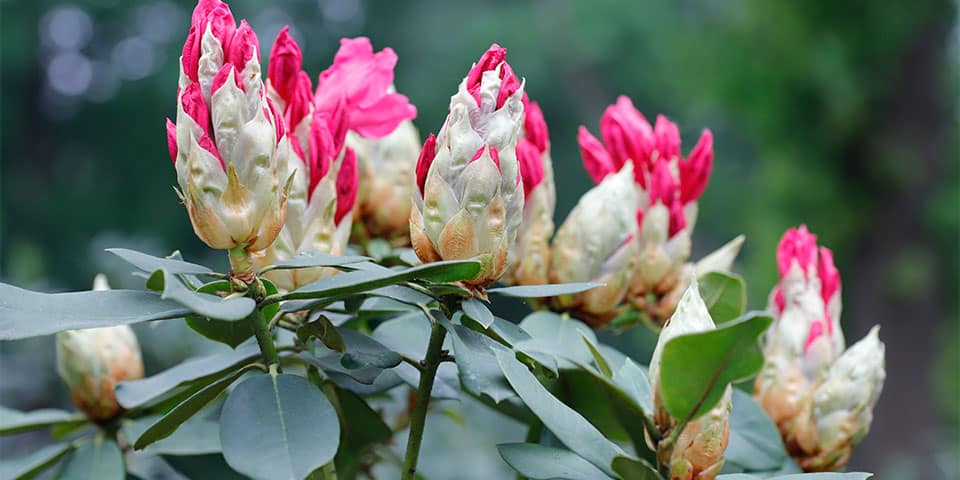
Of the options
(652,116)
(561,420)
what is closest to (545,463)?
(561,420)

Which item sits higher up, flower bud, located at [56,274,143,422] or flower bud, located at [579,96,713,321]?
flower bud, located at [579,96,713,321]

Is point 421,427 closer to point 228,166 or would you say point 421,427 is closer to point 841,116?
point 228,166

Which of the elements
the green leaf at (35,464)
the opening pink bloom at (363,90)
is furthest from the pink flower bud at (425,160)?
the green leaf at (35,464)

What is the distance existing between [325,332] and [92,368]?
30 cm

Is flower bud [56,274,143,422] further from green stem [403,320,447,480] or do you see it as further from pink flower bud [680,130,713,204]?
pink flower bud [680,130,713,204]

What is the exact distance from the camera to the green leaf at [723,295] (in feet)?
2.08

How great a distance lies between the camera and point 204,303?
0.39m

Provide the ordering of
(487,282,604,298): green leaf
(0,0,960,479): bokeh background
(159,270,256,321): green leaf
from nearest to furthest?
(159,270,256,321): green leaf, (487,282,604,298): green leaf, (0,0,960,479): bokeh background

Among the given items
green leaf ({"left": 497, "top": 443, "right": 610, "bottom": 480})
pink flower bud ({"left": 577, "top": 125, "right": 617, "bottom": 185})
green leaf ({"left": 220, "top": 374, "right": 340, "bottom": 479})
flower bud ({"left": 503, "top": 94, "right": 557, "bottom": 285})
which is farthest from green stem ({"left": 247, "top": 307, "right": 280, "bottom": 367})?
pink flower bud ({"left": 577, "top": 125, "right": 617, "bottom": 185})

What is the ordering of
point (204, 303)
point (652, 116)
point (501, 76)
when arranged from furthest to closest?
1. point (652, 116)
2. point (501, 76)
3. point (204, 303)

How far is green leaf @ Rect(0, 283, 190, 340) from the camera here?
0.42 metres

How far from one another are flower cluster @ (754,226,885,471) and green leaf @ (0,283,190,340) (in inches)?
16.5

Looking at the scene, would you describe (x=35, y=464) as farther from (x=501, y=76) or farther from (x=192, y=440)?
(x=501, y=76)

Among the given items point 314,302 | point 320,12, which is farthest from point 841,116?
point 320,12
